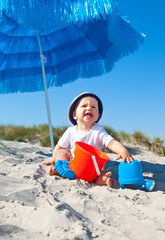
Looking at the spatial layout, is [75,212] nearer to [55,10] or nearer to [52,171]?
[52,171]

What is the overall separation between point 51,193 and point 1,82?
2743 mm

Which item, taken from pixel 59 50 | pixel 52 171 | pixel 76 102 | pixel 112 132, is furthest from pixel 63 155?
pixel 112 132

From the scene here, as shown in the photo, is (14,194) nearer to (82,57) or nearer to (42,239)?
(42,239)

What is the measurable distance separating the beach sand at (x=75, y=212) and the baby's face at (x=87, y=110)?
0.67 metres

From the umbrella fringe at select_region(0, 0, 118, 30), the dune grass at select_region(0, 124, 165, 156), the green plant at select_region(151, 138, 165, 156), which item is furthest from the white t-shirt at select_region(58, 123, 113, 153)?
the green plant at select_region(151, 138, 165, 156)

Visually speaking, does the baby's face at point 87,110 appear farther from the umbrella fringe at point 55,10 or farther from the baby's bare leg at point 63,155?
the umbrella fringe at point 55,10

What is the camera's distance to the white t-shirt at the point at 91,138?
2.30 metres

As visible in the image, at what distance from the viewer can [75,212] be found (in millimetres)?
1235

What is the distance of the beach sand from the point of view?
102cm

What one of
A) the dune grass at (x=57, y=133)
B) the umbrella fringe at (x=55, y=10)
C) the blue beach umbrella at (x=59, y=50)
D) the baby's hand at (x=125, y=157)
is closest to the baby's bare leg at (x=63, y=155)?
the baby's hand at (x=125, y=157)

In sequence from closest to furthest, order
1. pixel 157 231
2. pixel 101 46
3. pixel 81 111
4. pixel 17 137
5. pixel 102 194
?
pixel 157 231 → pixel 102 194 → pixel 81 111 → pixel 101 46 → pixel 17 137

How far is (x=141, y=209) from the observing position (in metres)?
1.44

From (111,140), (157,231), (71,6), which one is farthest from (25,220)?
(71,6)

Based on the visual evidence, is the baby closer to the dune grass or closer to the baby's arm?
the baby's arm
